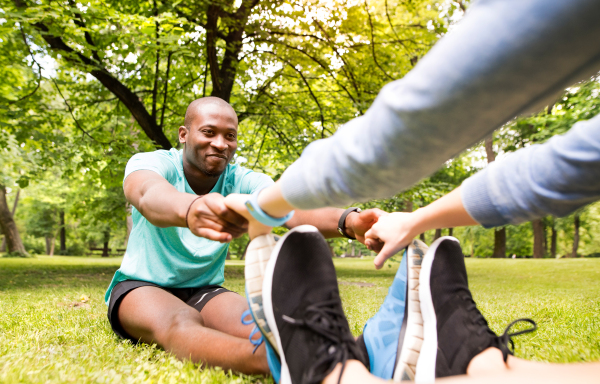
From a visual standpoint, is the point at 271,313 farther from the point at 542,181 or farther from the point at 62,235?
the point at 62,235

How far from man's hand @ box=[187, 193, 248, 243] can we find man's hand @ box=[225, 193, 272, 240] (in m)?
0.03

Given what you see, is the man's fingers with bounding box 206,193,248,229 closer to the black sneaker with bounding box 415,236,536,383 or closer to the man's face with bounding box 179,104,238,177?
A: the black sneaker with bounding box 415,236,536,383

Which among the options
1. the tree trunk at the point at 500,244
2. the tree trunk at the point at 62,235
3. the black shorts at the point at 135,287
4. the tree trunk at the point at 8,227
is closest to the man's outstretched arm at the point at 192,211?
the black shorts at the point at 135,287

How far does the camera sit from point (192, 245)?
9.00ft

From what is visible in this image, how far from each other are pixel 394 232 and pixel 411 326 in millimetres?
396

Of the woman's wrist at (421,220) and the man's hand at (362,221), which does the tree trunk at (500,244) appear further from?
the woman's wrist at (421,220)

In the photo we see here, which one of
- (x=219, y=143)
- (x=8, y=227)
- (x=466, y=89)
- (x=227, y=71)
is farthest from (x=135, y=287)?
(x=8, y=227)

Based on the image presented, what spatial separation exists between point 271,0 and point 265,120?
2.35 metres

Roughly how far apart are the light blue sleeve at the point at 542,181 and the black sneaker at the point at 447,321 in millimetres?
425

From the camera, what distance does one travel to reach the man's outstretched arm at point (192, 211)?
167cm

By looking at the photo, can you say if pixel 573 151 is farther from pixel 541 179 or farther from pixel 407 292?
pixel 407 292

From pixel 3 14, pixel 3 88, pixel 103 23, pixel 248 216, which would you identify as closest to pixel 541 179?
pixel 248 216

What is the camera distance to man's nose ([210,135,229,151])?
281 centimetres

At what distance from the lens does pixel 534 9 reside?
0.91 metres
